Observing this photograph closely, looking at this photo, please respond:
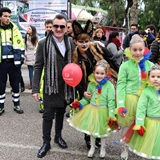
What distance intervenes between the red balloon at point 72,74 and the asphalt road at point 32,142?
107cm

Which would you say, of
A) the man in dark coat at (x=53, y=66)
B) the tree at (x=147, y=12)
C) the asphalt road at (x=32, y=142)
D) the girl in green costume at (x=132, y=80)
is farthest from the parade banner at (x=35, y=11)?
the tree at (x=147, y=12)

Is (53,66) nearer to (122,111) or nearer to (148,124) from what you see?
(122,111)

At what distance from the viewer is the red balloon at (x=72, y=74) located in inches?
137

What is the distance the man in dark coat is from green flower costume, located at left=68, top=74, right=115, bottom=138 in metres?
0.34

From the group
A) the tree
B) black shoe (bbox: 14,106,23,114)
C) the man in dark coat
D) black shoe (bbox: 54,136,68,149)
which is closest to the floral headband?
the man in dark coat

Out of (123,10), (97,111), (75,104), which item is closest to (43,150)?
(75,104)

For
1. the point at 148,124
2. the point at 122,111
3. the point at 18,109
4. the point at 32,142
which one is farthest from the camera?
the point at 18,109

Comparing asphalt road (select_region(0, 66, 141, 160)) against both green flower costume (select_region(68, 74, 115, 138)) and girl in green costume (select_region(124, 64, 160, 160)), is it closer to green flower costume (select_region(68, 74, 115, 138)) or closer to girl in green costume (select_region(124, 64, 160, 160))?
green flower costume (select_region(68, 74, 115, 138))

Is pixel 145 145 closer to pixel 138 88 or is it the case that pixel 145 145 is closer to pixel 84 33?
pixel 138 88

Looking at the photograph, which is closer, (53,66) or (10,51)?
(53,66)

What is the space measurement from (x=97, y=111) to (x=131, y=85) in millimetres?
584

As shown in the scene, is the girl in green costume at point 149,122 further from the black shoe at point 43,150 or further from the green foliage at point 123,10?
the green foliage at point 123,10

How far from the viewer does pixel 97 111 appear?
364 centimetres

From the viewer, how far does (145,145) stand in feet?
10.1
